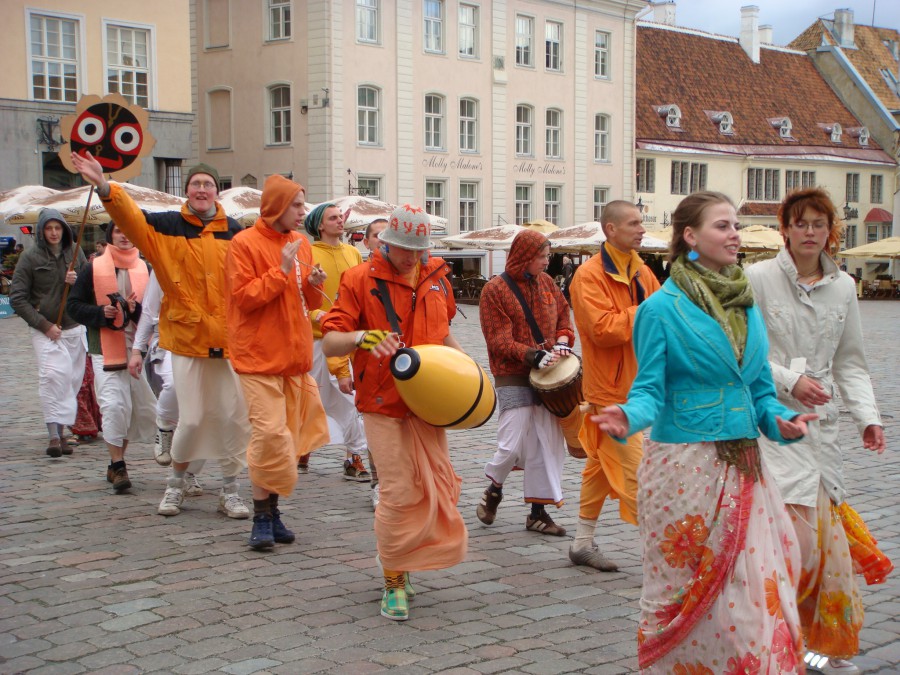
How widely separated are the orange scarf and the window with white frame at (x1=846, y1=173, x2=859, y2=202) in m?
56.2

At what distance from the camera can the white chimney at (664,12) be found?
2308 inches

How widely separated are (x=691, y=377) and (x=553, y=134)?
1676 inches

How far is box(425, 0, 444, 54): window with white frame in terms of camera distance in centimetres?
4091

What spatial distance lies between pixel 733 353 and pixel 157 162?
30.9 m

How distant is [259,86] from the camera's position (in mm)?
39531

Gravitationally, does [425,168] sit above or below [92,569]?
above

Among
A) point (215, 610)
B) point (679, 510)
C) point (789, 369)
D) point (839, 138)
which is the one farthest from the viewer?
point (839, 138)

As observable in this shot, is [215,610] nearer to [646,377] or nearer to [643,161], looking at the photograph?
[646,377]

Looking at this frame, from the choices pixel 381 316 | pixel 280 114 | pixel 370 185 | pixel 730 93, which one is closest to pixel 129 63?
pixel 280 114

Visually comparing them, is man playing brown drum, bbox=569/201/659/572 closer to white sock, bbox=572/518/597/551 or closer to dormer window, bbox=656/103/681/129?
white sock, bbox=572/518/597/551

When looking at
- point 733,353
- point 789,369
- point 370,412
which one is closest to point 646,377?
point 733,353

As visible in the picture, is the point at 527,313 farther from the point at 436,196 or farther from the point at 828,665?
the point at 436,196

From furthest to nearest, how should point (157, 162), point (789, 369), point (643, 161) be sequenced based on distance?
point (643, 161) → point (157, 162) → point (789, 369)

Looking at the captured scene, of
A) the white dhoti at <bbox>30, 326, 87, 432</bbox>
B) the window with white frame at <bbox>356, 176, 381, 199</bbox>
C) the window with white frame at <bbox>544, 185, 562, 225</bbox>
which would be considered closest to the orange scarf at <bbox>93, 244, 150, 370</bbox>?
the white dhoti at <bbox>30, 326, 87, 432</bbox>
